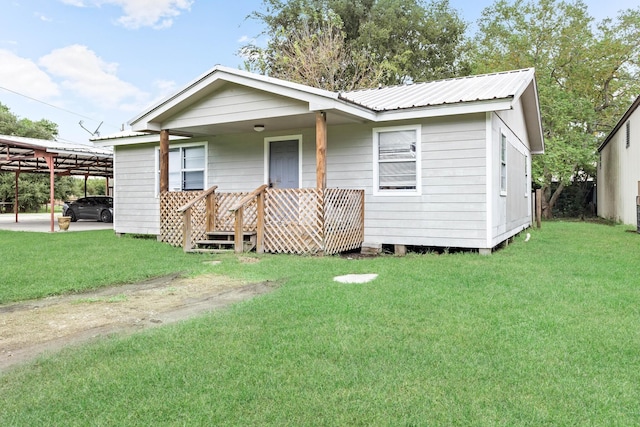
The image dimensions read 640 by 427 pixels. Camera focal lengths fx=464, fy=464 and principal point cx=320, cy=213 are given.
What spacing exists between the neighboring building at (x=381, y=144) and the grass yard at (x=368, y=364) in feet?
10.7

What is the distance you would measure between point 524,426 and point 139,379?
2.09 m

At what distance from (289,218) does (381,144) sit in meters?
2.35

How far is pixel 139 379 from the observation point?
2723 mm

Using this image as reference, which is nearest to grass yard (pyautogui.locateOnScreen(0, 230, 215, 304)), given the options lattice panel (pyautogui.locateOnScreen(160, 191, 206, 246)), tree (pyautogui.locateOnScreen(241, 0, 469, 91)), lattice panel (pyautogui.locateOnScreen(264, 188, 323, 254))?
lattice panel (pyautogui.locateOnScreen(160, 191, 206, 246))

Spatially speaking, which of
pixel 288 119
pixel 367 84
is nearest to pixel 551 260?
pixel 288 119

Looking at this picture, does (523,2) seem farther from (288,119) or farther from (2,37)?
(2,37)

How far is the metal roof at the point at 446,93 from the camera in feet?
26.3

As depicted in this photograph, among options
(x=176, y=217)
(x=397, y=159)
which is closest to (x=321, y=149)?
(x=397, y=159)

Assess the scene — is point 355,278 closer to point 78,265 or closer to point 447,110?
point 447,110

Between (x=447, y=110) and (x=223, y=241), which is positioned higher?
(x=447, y=110)

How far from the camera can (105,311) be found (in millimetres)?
4480

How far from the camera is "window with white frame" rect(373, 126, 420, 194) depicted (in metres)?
8.70

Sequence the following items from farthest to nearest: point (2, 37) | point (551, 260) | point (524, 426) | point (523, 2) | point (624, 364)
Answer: point (2, 37)
point (523, 2)
point (551, 260)
point (624, 364)
point (524, 426)

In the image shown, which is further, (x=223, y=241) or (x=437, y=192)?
(x=223, y=241)
